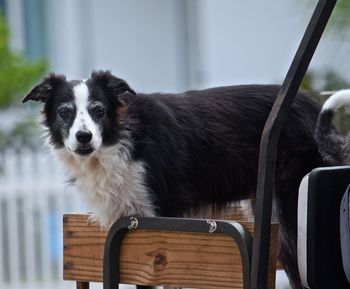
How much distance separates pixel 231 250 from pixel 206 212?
4.40ft

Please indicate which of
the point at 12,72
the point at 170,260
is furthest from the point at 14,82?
the point at 170,260

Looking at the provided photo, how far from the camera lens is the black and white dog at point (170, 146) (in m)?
4.07

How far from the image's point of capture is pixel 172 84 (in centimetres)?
1323

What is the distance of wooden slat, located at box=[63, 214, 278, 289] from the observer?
9.70 ft

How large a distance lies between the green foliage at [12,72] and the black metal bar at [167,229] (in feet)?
22.8

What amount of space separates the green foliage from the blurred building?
2.13 m

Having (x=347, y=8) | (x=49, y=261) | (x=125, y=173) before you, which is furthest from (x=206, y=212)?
(x=49, y=261)

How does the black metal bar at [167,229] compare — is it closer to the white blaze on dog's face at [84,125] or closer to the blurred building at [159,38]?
the white blaze on dog's face at [84,125]

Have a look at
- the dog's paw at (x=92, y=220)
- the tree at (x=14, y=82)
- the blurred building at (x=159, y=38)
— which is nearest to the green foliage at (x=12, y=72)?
the tree at (x=14, y=82)

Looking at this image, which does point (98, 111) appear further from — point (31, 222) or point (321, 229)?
point (31, 222)

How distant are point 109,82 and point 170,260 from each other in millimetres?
1248

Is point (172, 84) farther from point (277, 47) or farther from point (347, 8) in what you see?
point (347, 8)

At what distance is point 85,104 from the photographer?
13.6 feet

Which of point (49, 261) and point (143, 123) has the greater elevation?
point (143, 123)
